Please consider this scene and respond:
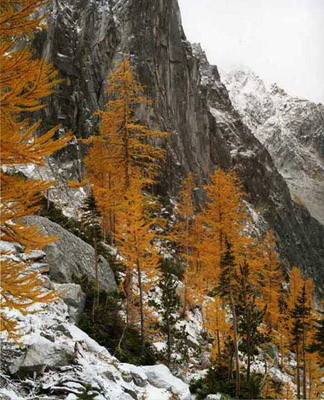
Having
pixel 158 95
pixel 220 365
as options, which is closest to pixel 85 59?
pixel 158 95

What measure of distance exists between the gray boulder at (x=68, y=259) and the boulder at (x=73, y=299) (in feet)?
3.31

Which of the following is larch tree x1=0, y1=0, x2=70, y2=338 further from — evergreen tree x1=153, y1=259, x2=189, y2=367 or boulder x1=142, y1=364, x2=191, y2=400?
evergreen tree x1=153, y1=259, x2=189, y2=367

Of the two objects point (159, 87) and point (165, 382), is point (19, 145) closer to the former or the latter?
point (165, 382)

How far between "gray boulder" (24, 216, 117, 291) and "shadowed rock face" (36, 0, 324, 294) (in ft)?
85.6

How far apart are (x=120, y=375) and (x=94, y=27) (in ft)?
173

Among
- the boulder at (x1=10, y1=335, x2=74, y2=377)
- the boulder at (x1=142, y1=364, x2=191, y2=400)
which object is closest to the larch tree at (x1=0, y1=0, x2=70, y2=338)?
the boulder at (x1=10, y1=335, x2=74, y2=377)

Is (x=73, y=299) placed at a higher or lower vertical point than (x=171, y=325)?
higher

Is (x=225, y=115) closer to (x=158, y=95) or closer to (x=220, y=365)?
(x=158, y=95)

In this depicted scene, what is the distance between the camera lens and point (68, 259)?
14.0m

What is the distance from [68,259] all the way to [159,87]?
50424mm

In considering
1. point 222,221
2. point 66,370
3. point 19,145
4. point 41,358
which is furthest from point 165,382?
point 222,221

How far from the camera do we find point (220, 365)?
15.8m

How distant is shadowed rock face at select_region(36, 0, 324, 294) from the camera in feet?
147

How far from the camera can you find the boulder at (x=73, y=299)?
439 inches
